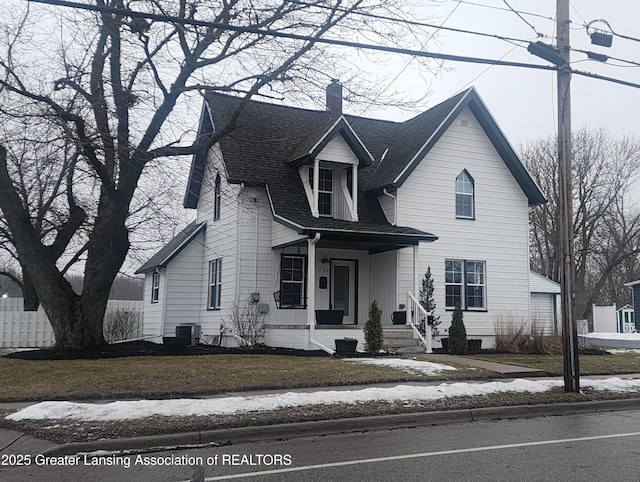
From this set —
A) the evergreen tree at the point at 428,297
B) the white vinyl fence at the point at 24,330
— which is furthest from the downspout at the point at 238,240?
the white vinyl fence at the point at 24,330

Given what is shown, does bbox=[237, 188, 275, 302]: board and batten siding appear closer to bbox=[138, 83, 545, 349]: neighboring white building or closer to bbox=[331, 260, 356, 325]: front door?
bbox=[138, 83, 545, 349]: neighboring white building

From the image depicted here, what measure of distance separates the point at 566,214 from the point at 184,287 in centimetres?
1531

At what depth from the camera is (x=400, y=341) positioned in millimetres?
18812

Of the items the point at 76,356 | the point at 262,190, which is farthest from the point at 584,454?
the point at 262,190

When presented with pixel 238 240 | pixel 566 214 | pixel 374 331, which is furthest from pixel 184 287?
pixel 566 214

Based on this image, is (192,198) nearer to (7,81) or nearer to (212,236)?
(212,236)

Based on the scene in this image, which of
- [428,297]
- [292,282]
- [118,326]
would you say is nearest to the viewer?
[428,297]

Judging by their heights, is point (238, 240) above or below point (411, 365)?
above

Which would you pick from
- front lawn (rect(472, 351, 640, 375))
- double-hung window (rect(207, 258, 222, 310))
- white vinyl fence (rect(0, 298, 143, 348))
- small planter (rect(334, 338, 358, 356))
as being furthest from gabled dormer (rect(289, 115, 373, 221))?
white vinyl fence (rect(0, 298, 143, 348))

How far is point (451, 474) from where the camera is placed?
258 inches

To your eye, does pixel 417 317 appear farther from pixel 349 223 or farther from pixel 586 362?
pixel 586 362

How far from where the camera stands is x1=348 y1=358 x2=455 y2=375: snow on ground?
1395cm

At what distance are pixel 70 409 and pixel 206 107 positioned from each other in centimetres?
1617

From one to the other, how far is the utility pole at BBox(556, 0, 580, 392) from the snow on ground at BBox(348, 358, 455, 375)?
9.32 feet
